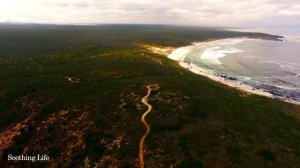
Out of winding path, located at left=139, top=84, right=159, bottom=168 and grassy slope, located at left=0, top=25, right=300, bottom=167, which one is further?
grassy slope, located at left=0, top=25, right=300, bottom=167

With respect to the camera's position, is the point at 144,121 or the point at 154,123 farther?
the point at 144,121

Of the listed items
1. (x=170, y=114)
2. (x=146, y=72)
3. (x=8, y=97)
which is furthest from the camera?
(x=146, y=72)

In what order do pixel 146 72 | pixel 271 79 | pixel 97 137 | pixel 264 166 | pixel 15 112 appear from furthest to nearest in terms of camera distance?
pixel 271 79, pixel 146 72, pixel 15 112, pixel 97 137, pixel 264 166

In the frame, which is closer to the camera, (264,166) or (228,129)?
(264,166)

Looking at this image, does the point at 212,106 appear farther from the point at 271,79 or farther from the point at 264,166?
the point at 271,79

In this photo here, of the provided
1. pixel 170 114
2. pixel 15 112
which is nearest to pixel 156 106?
pixel 170 114

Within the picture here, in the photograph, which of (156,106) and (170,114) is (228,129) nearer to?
(170,114)

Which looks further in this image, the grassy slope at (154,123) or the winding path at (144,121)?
the grassy slope at (154,123)
